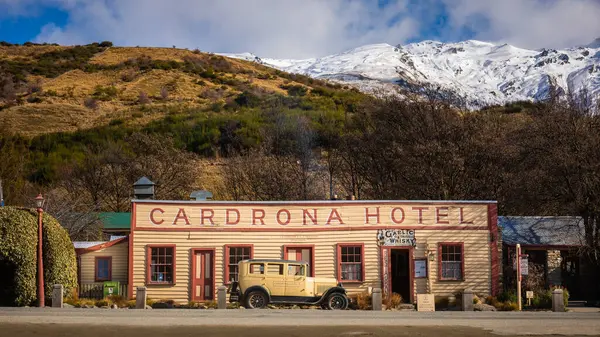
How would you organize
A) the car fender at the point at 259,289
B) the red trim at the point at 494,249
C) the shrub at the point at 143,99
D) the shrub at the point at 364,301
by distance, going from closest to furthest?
1. the car fender at the point at 259,289
2. the shrub at the point at 364,301
3. the red trim at the point at 494,249
4. the shrub at the point at 143,99

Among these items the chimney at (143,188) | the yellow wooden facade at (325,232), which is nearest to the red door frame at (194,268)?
the yellow wooden facade at (325,232)

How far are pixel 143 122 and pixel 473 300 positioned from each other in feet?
169

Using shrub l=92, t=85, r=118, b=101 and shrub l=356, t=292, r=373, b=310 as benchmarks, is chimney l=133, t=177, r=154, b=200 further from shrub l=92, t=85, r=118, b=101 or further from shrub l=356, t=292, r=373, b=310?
shrub l=92, t=85, r=118, b=101

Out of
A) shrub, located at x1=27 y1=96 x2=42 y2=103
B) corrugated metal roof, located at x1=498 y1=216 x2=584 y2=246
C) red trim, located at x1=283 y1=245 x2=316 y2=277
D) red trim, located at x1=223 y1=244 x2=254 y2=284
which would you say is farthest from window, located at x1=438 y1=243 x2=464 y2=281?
shrub, located at x1=27 y1=96 x2=42 y2=103

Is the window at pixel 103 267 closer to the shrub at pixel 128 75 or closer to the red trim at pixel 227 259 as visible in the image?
the red trim at pixel 227 259

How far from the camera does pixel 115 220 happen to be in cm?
4019

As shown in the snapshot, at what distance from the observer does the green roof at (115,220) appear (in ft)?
129

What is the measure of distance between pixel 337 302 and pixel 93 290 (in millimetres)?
9346

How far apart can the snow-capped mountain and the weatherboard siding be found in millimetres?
95113

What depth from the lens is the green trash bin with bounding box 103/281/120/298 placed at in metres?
27.2

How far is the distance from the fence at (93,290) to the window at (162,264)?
1.17 m

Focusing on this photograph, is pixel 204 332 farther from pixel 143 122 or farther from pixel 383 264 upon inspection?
pixel 143 122

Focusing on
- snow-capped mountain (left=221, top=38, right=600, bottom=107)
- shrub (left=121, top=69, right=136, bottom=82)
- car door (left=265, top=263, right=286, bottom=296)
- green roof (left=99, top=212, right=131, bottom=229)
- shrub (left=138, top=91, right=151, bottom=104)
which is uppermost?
snow-capped mountain (left=221, top=38, right=600, bottom=107)

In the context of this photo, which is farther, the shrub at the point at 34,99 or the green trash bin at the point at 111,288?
the shrub at the point at 34,99
